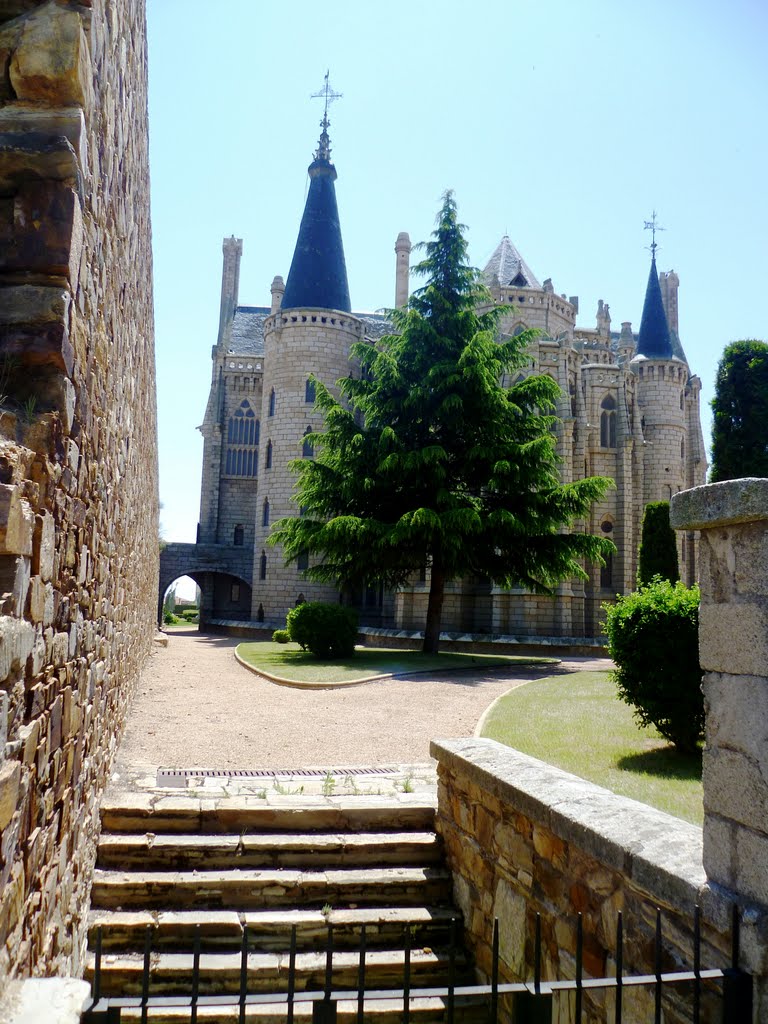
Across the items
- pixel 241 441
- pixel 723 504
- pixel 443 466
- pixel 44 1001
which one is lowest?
pixel 44 1001

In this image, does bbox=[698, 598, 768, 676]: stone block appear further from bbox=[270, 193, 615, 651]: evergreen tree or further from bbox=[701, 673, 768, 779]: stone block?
bbox=[270, 193, 615, 651]: evergreen tree

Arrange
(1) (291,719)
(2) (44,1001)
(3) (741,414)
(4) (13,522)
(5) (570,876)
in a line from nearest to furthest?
1. (2) (44,1001)
2. (4) (13,522)
3. (5) (570,876)
4. (1) (291,719)
5. (3) (741,414)

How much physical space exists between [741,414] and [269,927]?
21.9 metres

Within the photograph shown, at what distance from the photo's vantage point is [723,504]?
292cm

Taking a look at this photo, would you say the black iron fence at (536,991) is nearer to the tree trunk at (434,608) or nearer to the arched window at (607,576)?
the tree trunk at (434,608)

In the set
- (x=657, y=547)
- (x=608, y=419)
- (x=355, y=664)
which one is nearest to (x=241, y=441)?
(x=608, y=419)

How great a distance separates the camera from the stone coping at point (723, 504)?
2816 mm

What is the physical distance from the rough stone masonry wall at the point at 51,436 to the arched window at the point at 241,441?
39.4 m

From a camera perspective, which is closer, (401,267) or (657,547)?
(657,547)

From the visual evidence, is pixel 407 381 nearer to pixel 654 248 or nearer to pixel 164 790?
pixel 164 790

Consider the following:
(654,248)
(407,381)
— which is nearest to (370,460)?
(407,381)

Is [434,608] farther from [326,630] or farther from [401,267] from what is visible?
[401,267]

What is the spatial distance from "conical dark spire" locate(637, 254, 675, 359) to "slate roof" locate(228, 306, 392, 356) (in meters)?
14.3

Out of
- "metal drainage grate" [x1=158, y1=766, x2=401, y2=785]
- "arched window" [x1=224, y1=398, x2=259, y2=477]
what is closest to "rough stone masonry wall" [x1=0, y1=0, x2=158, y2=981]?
"metal drainage grate" [x1=158, y1=766, x2=401, y2=785]
